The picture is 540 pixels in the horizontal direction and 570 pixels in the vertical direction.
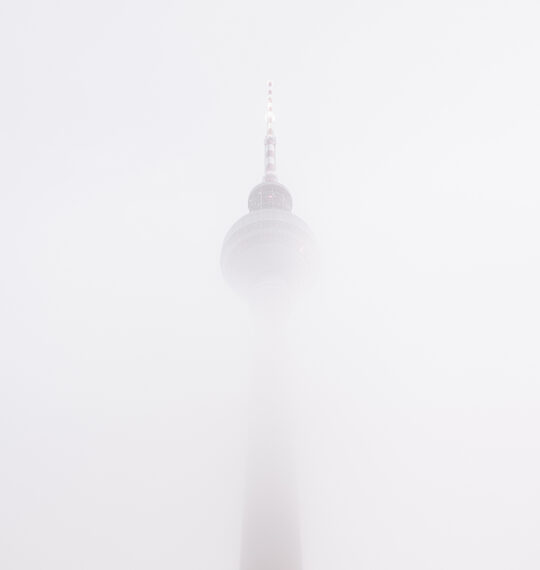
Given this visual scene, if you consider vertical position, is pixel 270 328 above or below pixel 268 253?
below

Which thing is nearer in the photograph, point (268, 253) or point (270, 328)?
point (268, 253)

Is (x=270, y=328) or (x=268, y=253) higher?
(x=268, y=253)

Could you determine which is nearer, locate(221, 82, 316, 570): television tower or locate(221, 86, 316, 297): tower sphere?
locate(221, 82, 316, 570): television tower

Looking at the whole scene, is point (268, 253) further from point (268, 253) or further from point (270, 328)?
point (270, 328)

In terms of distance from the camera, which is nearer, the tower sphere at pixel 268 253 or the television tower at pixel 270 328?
the television tower at pixel 270 328

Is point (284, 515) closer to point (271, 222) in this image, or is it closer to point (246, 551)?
point (246, 551)

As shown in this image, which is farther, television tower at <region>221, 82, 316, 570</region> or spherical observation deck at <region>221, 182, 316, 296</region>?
spherical observation deck at <region>221, 182, 316, 296</region>

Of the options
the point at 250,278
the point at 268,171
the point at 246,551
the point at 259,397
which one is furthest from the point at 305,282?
the point at 246,551

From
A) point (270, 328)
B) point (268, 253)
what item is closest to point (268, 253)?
point (268, 253)
